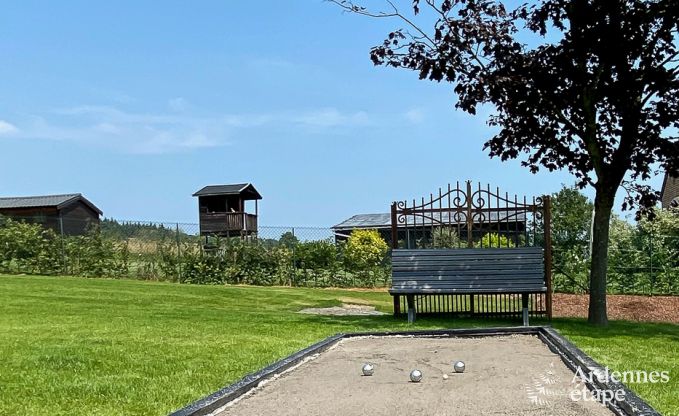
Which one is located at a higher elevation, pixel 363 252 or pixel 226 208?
pixel 226 208

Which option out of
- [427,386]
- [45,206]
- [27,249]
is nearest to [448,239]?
[27,249]

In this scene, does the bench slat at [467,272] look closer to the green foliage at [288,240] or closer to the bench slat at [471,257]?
the bench slat at [471,257]

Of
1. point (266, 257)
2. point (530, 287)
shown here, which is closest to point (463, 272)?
point (530, 287)

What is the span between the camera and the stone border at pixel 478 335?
9.98 feet

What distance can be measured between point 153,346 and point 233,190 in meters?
27.9

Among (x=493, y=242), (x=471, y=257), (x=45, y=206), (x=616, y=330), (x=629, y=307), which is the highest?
(x=45, y=206)

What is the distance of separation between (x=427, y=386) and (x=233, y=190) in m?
32.2

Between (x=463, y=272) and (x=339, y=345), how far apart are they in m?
6.27

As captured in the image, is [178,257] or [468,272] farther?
[178,257]

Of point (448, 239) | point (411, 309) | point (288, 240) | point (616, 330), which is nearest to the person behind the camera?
point (616, 330)

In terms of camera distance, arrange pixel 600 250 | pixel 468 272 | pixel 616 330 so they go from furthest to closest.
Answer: pixel 468 272 → pixel 600 250 → pixel 616 330

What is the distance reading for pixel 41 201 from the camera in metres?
36.3

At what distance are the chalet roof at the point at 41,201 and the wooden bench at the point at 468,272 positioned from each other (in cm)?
2841

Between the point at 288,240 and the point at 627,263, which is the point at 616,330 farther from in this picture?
the point at 288,240
